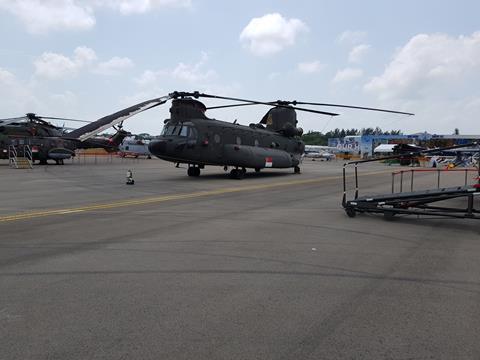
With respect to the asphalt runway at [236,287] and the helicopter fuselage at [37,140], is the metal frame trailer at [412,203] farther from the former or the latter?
the helicopter fuselage at [37,140]

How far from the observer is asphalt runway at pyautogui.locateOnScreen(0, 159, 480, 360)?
140 inches

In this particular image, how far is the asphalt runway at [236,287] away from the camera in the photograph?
356 cm

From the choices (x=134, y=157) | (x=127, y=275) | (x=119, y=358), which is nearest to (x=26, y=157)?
(x=134, y=157)

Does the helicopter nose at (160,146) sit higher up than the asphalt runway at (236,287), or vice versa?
the helicopter nose at (160,146)

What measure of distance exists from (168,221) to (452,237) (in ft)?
18.1

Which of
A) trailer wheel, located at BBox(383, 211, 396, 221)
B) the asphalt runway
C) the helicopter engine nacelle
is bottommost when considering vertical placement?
the asphalt runway

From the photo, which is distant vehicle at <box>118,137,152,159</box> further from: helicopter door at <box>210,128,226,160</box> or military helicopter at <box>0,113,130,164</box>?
helicopter door at <box>210,128,226,160</box>

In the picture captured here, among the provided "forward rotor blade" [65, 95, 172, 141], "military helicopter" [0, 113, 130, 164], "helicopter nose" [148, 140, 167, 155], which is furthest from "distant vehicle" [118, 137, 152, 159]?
"forward rotor blade" [65, 95, 172, 141]

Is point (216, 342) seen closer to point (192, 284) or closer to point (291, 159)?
point (192, 284)

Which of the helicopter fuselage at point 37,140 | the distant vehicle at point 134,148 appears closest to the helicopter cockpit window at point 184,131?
the helicopter fuselage at point 37,140

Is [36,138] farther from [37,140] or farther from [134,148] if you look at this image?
[134,148]

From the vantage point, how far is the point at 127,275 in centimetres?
534

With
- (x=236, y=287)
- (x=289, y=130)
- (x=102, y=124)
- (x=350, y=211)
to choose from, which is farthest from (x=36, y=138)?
(x=236, y=287)

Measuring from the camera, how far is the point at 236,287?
496 centimetres
